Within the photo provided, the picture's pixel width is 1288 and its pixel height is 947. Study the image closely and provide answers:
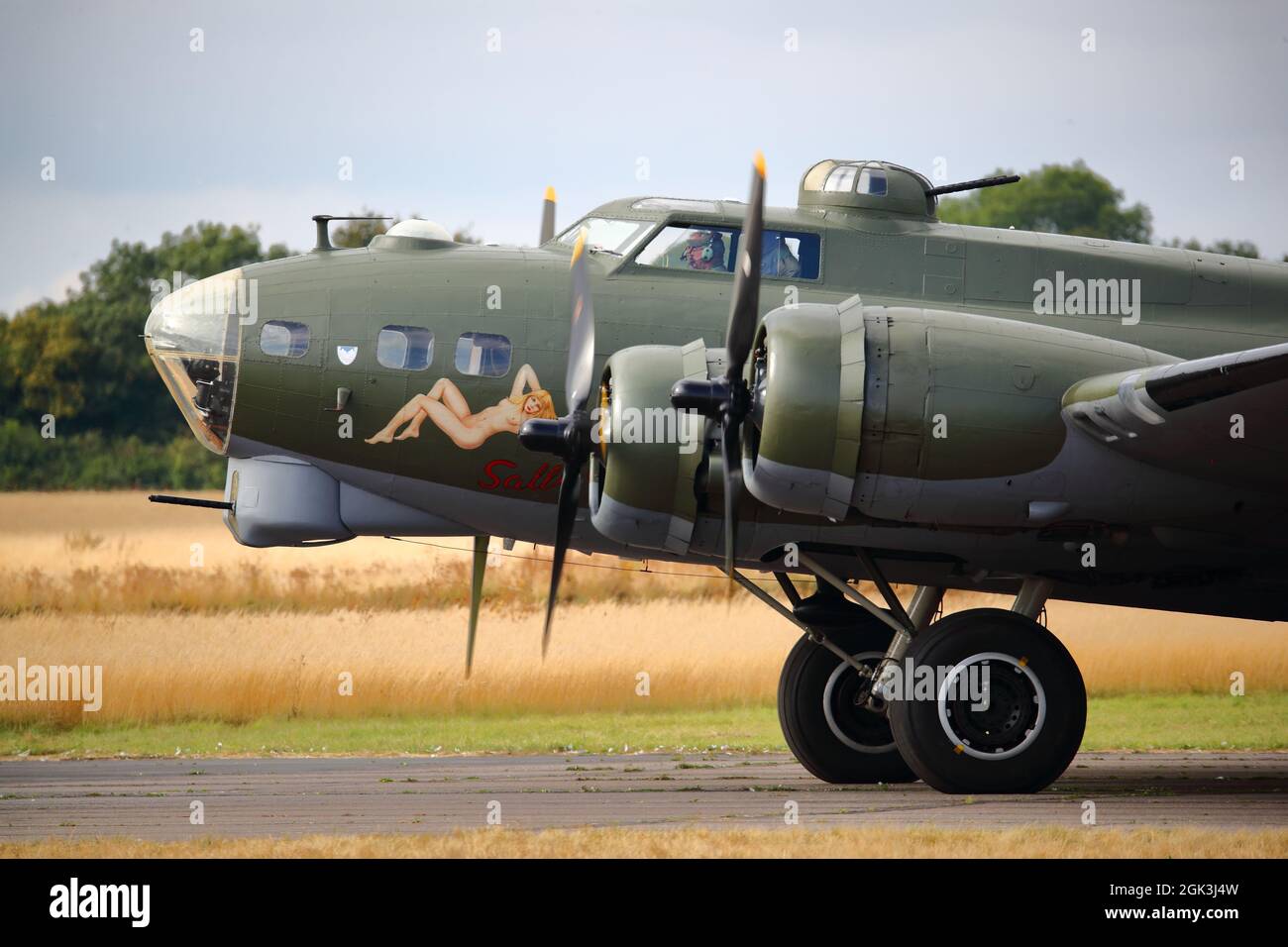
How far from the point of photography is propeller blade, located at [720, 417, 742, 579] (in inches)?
494

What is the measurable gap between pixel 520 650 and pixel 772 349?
46.1 ft

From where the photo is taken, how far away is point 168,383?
14.8 meters

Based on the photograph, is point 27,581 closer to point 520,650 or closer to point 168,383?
point 520,650

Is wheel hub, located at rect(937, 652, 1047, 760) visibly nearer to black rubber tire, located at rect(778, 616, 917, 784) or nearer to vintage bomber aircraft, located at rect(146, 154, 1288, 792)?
vintage bomber aircraft, located at rect(146, 154, 1288, 792)

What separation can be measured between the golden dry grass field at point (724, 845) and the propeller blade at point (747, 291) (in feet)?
11.7

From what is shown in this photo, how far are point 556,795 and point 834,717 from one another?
2842 mm

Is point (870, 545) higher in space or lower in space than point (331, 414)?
lower

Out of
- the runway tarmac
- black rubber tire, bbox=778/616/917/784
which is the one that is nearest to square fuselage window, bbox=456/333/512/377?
the runway tarmac

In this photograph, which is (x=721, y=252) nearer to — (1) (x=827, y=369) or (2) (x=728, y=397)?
(2) (x=728, y=397)

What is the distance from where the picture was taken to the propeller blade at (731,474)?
41.2ft

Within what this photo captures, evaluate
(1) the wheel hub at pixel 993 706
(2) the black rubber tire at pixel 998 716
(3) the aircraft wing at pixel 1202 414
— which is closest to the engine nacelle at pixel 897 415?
(3) the aircraft wing at pixel 1202 414

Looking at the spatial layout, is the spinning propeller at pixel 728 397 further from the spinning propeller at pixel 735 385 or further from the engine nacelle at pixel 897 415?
the engine nacelle at pixel 897 415

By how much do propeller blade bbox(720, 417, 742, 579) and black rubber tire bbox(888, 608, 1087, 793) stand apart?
1.77 m
